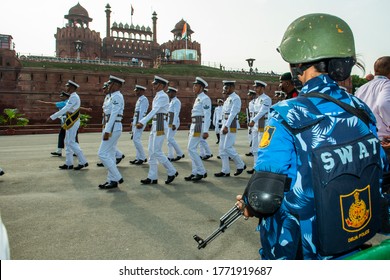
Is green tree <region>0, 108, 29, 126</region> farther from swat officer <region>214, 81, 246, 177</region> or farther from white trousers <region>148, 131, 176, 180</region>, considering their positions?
swat officer <region>214, 81, 246, 177</region>

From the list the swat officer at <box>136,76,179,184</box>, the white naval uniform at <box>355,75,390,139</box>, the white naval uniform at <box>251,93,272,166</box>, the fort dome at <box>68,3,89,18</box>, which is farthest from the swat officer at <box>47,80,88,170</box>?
the fort dome at <box>68,3,89,18</box>

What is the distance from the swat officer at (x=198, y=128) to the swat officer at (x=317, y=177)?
209 inches

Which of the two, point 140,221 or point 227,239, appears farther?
point 140,221

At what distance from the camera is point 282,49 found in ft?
5.08

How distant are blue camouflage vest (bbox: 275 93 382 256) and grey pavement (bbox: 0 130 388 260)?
1902 mm

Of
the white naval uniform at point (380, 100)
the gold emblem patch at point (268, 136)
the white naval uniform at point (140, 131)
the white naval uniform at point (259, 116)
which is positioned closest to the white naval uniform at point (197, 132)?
the white naval uniform at point (259, 116)

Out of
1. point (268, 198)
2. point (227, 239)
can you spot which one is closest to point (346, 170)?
point (268, 198)

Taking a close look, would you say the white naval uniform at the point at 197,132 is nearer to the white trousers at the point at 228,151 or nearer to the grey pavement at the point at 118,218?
the grey pavement at the point at 118,218

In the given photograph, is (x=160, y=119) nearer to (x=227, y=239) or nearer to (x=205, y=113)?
(x=205, y=113)

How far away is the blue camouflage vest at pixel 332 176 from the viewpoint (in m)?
1.25

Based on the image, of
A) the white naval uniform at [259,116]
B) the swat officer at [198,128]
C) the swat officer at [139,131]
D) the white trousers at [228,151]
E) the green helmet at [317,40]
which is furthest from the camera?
the swat officer at [139,131]

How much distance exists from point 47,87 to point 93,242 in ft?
92.5
